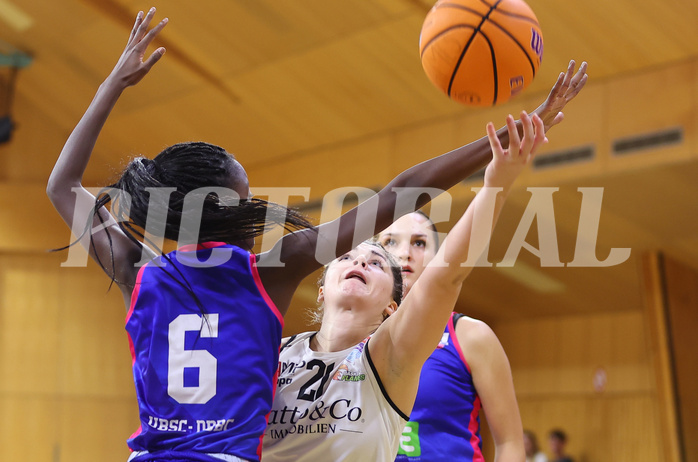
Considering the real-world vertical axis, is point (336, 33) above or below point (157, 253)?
above

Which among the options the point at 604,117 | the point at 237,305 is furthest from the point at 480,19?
the point at 604,117

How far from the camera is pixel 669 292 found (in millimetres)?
9891

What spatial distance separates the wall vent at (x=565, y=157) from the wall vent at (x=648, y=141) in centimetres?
27

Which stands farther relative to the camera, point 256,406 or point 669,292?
point 669,292

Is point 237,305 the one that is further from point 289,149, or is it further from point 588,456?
point 588,456

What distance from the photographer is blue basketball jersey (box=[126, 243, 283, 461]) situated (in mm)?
1862

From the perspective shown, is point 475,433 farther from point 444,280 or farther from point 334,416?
point 444,280

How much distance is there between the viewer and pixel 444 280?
1997mm

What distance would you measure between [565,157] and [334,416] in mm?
6683

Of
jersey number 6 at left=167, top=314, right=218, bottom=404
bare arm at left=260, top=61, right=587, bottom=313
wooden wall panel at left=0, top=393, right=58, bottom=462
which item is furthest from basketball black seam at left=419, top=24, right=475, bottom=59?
wooden wall panel at left=0, top=393, right=58, bottom=462

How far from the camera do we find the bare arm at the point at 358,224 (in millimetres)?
2014

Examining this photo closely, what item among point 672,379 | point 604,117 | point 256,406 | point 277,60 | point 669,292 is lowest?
point 256,406

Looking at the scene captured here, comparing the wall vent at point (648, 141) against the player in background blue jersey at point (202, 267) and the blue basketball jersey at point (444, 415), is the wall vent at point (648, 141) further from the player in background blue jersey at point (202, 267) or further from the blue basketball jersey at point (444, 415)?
the player in background blue jersey at point (202, 267)

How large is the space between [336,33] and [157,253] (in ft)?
21.7
